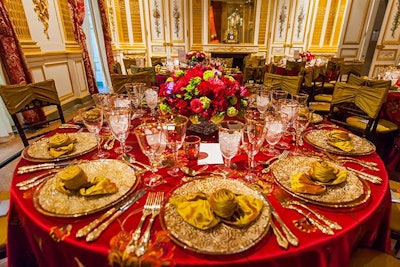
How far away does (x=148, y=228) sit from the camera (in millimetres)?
600

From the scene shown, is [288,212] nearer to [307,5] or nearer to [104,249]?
[104,249]

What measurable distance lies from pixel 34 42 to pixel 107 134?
3.36 metres

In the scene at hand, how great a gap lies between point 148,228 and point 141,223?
31mm

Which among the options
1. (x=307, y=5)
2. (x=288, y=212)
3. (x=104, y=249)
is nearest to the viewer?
(x=104, y=249)

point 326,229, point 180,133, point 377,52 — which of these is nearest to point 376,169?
point 326,229

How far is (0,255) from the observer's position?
0.97 metres

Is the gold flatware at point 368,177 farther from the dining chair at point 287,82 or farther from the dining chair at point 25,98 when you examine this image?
the dining chair at point 25,98

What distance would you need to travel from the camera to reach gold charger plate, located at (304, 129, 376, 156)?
3.35 feet

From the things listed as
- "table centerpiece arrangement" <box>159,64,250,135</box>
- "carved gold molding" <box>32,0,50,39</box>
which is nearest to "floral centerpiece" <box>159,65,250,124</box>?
"table centerpiece arrangement" <box>159,64,250,135</box>

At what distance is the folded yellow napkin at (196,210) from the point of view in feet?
1.89

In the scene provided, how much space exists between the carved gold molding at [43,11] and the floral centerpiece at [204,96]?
3838 millimetres

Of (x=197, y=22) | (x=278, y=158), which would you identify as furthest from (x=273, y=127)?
(x=197, y=22)

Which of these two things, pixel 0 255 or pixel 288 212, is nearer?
pixel 288 212

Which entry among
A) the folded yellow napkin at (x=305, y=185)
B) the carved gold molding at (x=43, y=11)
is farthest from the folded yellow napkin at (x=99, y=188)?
the carved gold molding at (x=43, y=11)
